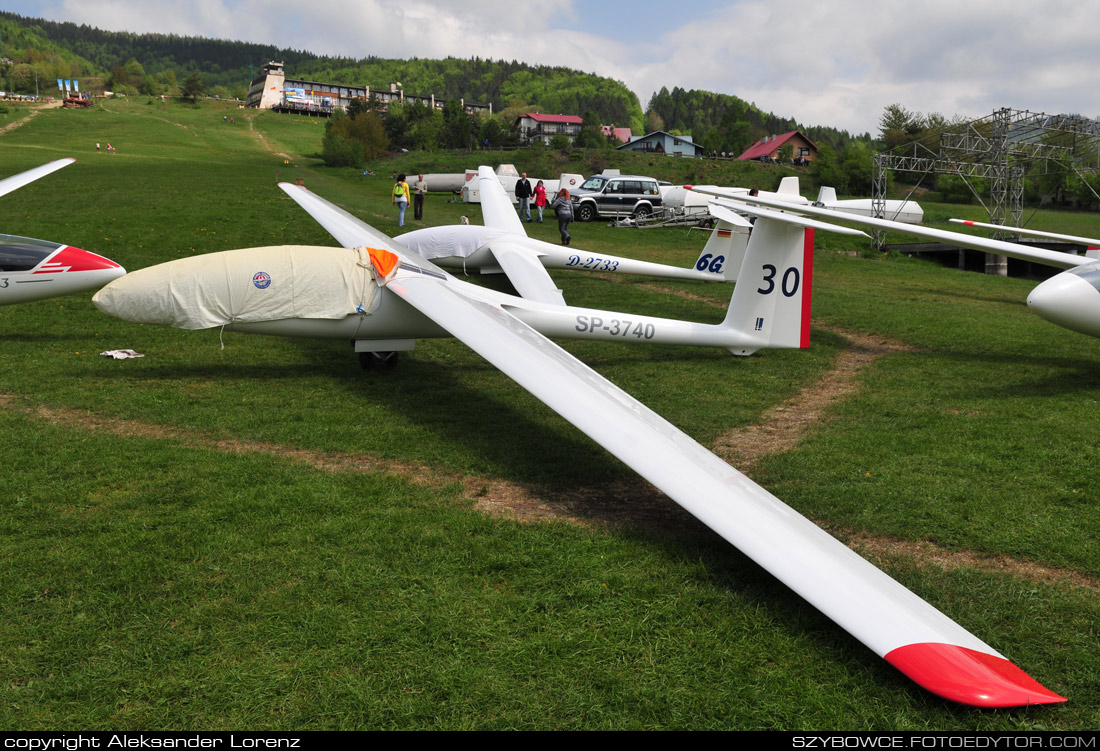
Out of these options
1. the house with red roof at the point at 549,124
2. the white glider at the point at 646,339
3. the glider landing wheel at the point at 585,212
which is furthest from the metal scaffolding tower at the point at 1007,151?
the house with red roof at the point at 549,124

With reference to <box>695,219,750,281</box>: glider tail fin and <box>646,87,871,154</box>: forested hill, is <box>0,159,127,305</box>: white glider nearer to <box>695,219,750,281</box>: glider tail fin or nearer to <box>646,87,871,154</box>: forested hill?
<box>695,219,750,281</box>: glider tail fin

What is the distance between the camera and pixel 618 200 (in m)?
32.3

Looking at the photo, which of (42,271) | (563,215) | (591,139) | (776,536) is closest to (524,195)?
(563,215)

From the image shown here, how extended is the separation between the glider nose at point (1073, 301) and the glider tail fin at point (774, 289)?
2.88 metres

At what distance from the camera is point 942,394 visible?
9.52 metres

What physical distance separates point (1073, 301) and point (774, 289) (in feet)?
12.2

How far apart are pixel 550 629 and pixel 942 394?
757 centimetres

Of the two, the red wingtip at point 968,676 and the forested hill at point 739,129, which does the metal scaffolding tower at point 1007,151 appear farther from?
the forested hill at point 739,129

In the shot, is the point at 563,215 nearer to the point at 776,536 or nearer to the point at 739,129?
the point at 776,536

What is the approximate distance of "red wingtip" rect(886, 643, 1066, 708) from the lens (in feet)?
11.1

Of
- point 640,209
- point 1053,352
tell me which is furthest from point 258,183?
point 1053,352

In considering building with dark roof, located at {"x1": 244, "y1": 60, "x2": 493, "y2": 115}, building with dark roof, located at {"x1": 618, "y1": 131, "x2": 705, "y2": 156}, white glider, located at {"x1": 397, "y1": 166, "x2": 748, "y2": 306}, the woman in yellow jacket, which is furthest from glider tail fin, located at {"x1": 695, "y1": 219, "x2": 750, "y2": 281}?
building with dark roof, located at {"x1": 244, "y1": 60, "x2": 493, "y2": 115}

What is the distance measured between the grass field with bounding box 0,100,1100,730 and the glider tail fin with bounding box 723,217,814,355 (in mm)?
532

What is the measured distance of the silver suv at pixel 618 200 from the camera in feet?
105
